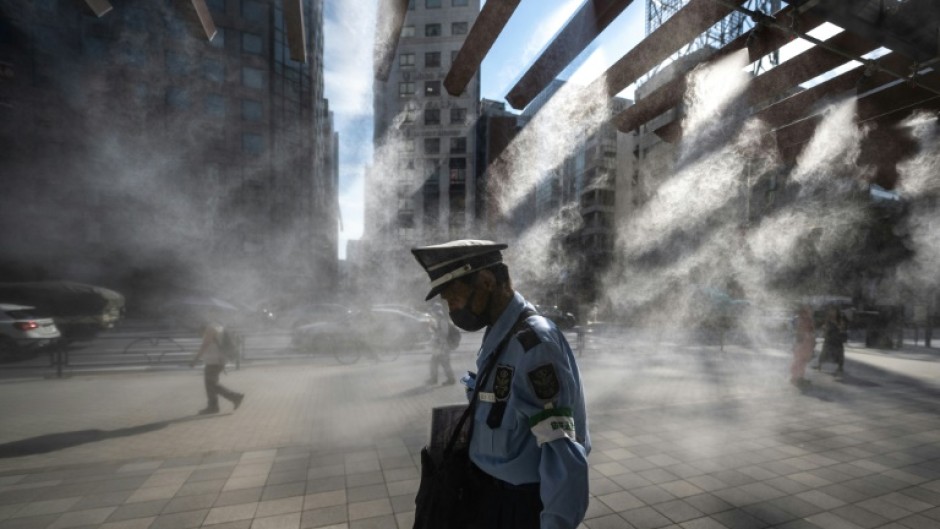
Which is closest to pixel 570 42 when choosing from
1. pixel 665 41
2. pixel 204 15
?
pixel 665 41

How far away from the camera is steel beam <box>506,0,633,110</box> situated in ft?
6.17

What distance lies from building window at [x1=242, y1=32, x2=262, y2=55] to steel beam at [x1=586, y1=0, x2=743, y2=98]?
33.6 m

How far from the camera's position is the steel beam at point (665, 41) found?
1.72 m

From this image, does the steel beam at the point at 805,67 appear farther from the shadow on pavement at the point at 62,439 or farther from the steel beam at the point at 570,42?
the shadow on pavement at the point at 62,439

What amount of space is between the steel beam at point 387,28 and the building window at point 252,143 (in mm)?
30712

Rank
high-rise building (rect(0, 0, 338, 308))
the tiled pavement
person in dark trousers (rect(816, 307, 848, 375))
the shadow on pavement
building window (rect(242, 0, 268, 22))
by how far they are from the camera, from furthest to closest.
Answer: building window (rect(242, 0, 268, 22)), high-rise building (rect(0, 0, 338, 308)), person in dark trousers (rect(816, 307, 848, 375)), the shadow on pavement, the tiled pavement

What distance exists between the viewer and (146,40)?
23125 millimetres

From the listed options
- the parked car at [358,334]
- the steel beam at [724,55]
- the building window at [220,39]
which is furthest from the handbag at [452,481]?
the building window at [220,39]

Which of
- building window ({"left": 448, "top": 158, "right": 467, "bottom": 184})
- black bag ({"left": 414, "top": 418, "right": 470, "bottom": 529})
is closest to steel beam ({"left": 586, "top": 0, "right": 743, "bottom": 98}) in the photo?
black bag ({"left": 414, "top": 418, "right": 470, "bottom": 529})

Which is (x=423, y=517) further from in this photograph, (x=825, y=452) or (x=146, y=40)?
(x=146, y=40)

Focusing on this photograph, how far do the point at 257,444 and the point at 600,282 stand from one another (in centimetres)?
1204

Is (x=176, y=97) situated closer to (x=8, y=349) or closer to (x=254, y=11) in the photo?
(x=254, y=11)

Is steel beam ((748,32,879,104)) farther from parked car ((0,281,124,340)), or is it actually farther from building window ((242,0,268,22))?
building window ((242,0,268,22))

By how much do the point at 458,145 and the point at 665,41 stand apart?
1384 inches
